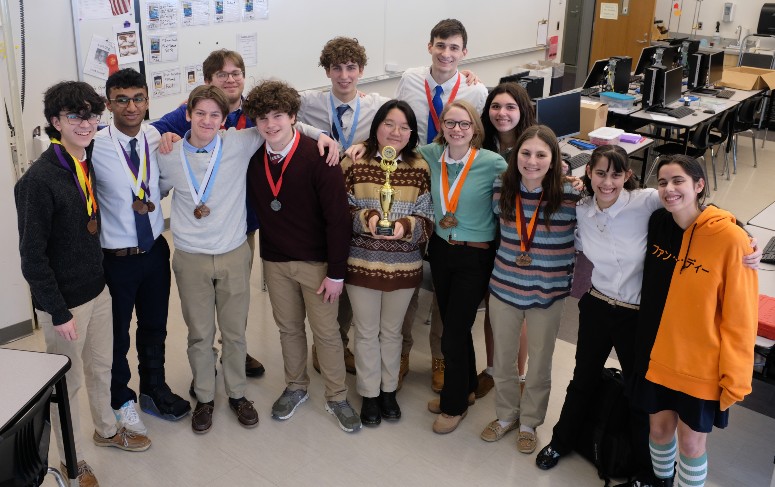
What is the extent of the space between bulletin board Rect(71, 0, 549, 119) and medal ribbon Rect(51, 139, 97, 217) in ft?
8.18

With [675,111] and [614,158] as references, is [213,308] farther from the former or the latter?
[675,111]

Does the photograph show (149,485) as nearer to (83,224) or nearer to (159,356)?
(159,356)

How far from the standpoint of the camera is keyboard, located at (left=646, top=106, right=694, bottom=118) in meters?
7.38

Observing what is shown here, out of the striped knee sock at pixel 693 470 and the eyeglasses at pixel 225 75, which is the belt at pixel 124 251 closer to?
the eyeglasses at pixel 225 75

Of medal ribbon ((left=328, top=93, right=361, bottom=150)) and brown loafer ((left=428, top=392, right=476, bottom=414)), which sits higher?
medal ribbon ((left=328, top=93, right=361, bottom=150))

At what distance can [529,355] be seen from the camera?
3.41 meters

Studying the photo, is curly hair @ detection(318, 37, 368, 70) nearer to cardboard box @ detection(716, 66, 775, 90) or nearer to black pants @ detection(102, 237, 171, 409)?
black pants @ detection(102, 237, 171, 409)

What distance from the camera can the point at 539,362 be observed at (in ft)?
11.1

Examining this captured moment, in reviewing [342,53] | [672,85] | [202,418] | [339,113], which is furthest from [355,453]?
[672,85]

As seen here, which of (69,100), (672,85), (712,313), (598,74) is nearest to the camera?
(712,313)

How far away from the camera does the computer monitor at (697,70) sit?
834cm

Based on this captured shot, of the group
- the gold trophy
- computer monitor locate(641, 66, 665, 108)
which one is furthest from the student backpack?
computer monitor locate(641, 66, 665, 108)

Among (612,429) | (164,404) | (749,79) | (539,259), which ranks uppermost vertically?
(749,79)

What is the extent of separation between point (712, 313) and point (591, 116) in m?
4.24
